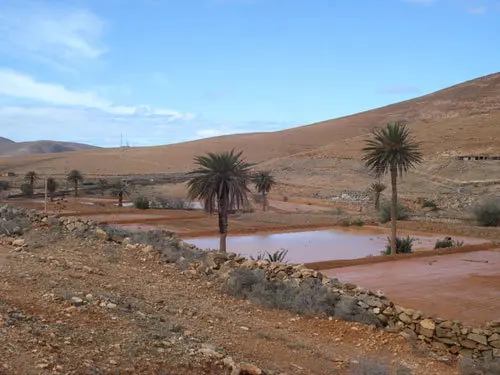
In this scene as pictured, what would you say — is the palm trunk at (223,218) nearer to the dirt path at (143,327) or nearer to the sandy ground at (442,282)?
the sandy ground at (442,282)

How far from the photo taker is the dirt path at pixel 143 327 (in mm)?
5730

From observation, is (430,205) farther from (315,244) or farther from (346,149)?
(346,149)

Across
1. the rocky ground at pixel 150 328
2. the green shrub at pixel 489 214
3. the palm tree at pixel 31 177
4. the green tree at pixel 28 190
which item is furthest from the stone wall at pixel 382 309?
the palm tree at pixel 31 177

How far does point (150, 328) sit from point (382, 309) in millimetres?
4761

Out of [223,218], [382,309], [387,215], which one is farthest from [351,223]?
[382,309]

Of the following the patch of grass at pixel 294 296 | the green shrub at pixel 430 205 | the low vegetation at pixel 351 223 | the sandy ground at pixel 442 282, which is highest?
the green shrub at pixel 430 205

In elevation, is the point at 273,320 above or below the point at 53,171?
below

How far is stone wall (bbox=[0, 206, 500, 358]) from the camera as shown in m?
9.33

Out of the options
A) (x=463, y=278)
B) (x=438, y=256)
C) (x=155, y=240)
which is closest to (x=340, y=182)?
(x=438, y=256)

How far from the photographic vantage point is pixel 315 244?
27172 millimetres

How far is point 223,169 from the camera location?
19.5m

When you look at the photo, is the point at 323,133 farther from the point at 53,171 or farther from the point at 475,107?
the point at 53,171

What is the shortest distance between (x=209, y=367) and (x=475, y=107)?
385ft

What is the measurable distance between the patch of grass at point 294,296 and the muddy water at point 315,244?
1052 cm
